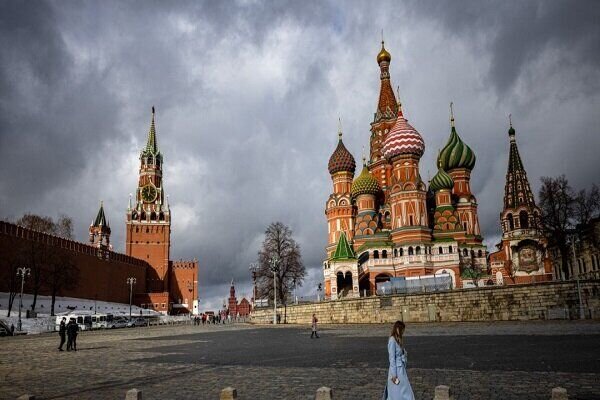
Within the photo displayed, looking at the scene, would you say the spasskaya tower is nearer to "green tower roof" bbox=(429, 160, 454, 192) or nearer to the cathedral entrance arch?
the cathedral entrance arch

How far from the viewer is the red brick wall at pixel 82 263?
5381 centimetres

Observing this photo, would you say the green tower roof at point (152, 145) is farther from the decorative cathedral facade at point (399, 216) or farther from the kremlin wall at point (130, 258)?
the decorative cathedral facade at point (399, 216)

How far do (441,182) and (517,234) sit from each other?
1164 centimetres

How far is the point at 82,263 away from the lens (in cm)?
6988

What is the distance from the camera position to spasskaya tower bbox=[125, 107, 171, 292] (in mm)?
97625

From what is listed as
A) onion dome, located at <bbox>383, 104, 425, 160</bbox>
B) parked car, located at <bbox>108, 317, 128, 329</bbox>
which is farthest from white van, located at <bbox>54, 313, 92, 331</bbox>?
onion dome, located at <bbox>383, 104, 425, 160</bbox>

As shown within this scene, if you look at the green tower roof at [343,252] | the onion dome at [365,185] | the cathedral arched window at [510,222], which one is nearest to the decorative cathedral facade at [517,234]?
the cathedral arched window at [510,222]

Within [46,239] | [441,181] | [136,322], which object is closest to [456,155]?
[441,181]

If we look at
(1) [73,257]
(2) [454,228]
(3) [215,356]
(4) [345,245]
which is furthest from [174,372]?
(1) [73,257]

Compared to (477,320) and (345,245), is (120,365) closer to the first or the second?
(477,320)

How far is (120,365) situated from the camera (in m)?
13.8

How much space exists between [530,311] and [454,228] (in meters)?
26.2

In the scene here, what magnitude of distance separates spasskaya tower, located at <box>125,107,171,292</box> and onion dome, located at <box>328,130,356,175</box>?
4690 centimetres

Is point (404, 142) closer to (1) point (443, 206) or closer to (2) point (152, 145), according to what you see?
(1) point (443, 206)
